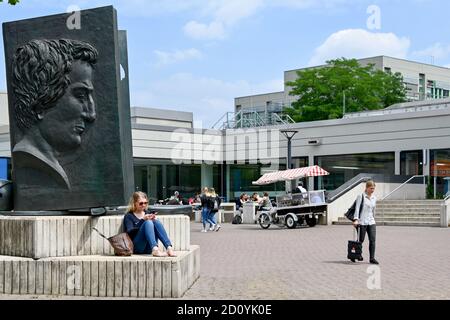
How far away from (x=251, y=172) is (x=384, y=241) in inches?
1142

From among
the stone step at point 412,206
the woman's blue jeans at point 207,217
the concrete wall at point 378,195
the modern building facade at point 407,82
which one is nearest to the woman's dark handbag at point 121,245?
the woman's blue jeans at point 207,217

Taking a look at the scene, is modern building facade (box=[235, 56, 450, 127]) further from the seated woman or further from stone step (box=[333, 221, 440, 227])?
the seated woman

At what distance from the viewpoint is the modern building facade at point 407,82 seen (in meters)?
89.5

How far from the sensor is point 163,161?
153 ft

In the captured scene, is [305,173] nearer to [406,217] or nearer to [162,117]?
[406,217]

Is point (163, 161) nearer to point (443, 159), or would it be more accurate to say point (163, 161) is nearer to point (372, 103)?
point (443, 159)

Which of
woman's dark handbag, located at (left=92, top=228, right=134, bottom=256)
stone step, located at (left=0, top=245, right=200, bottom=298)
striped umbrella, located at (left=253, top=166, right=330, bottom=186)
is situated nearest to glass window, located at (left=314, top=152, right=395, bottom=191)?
striped umbrella, located at (left=253, top=166, right=330, bottom=186)

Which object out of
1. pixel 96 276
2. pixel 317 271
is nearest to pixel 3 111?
pixel 317 271

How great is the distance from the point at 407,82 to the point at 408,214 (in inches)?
2517

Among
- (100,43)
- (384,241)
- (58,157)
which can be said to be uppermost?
(100,43)

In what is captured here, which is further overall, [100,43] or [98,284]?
[100,43]

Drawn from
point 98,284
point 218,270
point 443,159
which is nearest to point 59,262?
point 98,284

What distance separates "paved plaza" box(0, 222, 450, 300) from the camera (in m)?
9.37
